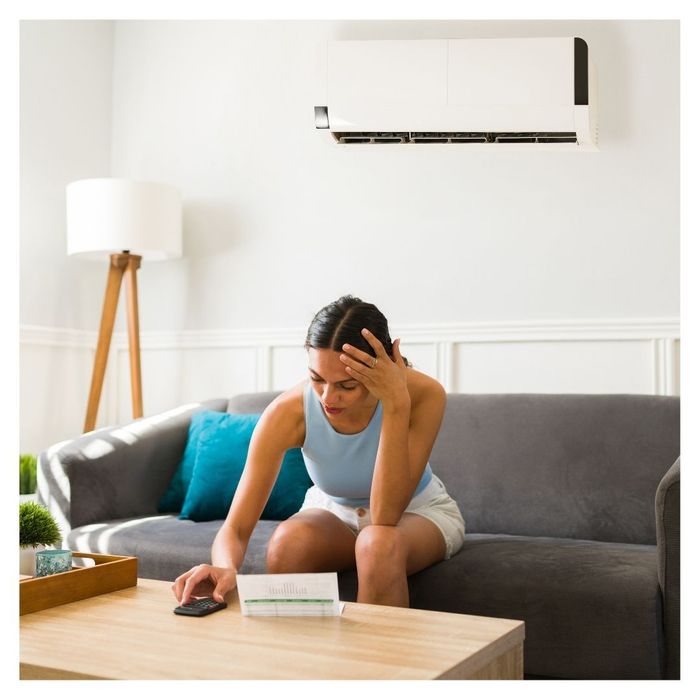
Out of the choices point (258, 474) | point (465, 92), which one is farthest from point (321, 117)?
point (258, 474)

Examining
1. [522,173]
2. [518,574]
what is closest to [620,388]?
[522,173]

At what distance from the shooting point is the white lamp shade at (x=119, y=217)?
3.44 meters

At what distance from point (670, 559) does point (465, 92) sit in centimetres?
171

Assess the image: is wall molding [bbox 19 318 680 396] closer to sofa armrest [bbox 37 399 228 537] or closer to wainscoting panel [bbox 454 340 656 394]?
wainscoting panel [bbox 454 340 656 394]

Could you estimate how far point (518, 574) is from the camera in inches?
81.5

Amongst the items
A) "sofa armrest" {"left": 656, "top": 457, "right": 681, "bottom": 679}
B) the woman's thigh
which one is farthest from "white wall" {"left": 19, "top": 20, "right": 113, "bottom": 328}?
"sofa armrest" {"left": 656, "top": 457, "right": 681, "bottom": 679}

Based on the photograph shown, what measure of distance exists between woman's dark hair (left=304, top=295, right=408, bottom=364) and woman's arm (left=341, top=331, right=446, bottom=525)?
31 mm

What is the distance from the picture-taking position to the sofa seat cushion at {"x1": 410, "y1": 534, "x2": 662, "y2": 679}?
1.93 m

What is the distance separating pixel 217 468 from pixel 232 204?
4.39 feet

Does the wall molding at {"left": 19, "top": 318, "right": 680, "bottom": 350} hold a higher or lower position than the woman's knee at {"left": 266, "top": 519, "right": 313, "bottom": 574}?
higher

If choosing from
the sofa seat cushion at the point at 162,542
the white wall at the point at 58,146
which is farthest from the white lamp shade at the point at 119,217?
the sofa seat cushion at the point at 162,542

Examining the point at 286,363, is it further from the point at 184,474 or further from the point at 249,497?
the point at 249,497

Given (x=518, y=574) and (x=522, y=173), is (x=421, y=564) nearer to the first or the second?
(x=518, y=574)

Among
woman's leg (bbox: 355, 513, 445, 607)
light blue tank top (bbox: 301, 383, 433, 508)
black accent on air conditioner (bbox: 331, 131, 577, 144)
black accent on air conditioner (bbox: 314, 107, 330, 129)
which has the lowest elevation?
woman's leg (bbox: 355, 513, 445, 607)
